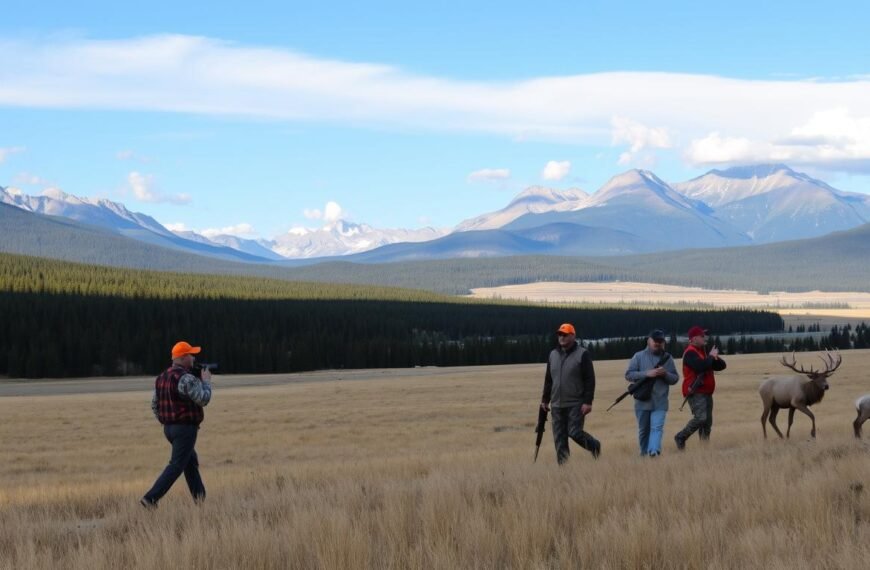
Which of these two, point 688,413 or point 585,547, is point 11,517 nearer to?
point 585,547

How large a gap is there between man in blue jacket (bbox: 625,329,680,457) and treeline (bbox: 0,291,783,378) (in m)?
82.7

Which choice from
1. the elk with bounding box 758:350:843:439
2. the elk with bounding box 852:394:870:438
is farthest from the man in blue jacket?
the elk with bounding box 852:394:870:438

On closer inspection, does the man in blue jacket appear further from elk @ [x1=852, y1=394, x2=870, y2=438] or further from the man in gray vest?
elk @ [x1=852, y1=394, x2=870, y2=438]

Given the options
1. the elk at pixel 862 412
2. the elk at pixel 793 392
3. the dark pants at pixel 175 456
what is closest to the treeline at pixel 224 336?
the elk at pixel 793 392

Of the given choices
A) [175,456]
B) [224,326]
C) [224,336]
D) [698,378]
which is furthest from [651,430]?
[224,326]

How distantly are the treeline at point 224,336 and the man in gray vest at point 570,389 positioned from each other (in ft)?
271

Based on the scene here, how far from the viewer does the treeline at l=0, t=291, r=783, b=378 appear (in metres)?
93.3

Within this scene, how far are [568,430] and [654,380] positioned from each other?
1519mm

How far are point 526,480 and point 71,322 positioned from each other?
304 ft

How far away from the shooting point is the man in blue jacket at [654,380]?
15.3 meters

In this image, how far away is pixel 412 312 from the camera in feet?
512

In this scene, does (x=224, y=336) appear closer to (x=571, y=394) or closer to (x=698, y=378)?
(x=698, y=378)

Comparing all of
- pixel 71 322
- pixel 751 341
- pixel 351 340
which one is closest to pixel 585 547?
pixel 71 322

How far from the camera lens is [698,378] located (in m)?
16.5
